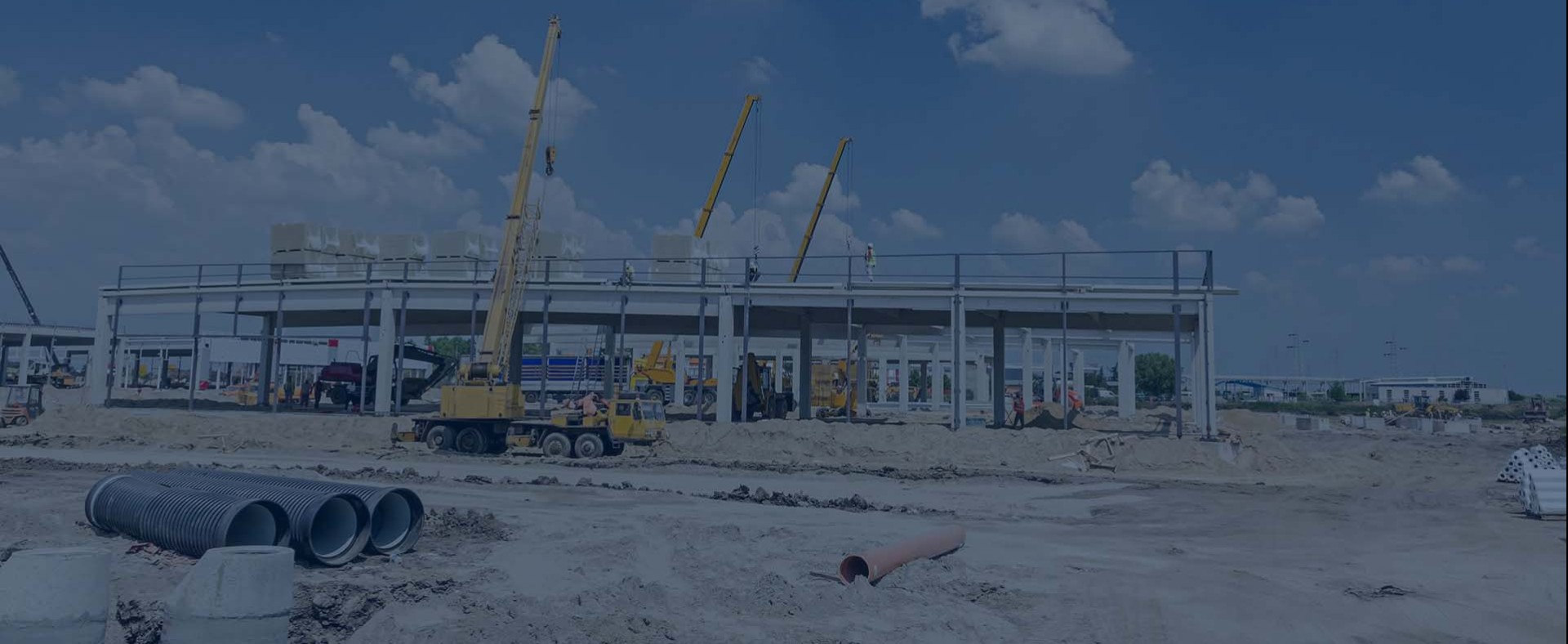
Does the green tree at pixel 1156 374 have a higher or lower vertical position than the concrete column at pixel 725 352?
higher

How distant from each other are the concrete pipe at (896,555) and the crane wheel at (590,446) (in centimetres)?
1535

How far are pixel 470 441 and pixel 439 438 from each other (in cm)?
95

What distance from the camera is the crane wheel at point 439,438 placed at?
94.3 ft

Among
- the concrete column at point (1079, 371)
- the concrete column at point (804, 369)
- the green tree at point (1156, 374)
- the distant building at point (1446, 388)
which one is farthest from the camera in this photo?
the green tree at point (1156, 374)

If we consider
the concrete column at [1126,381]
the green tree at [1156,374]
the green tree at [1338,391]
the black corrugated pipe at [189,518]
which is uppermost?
the green tree at [1156,374]

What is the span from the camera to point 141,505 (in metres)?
12.4

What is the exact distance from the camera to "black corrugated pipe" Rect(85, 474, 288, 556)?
36.0 ft

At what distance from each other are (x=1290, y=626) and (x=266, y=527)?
10.4 m

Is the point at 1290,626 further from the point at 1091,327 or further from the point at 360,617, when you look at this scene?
the point at 1091,327

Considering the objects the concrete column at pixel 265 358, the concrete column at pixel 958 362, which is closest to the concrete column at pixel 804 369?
the concrete column at pixel 958 362

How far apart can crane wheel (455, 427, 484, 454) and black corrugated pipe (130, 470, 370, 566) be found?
642 inches

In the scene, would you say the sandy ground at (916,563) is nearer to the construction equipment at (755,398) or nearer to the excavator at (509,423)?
the excavator at (509,423)

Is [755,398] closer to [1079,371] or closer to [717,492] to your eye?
[717,492]

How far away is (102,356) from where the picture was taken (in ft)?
125
